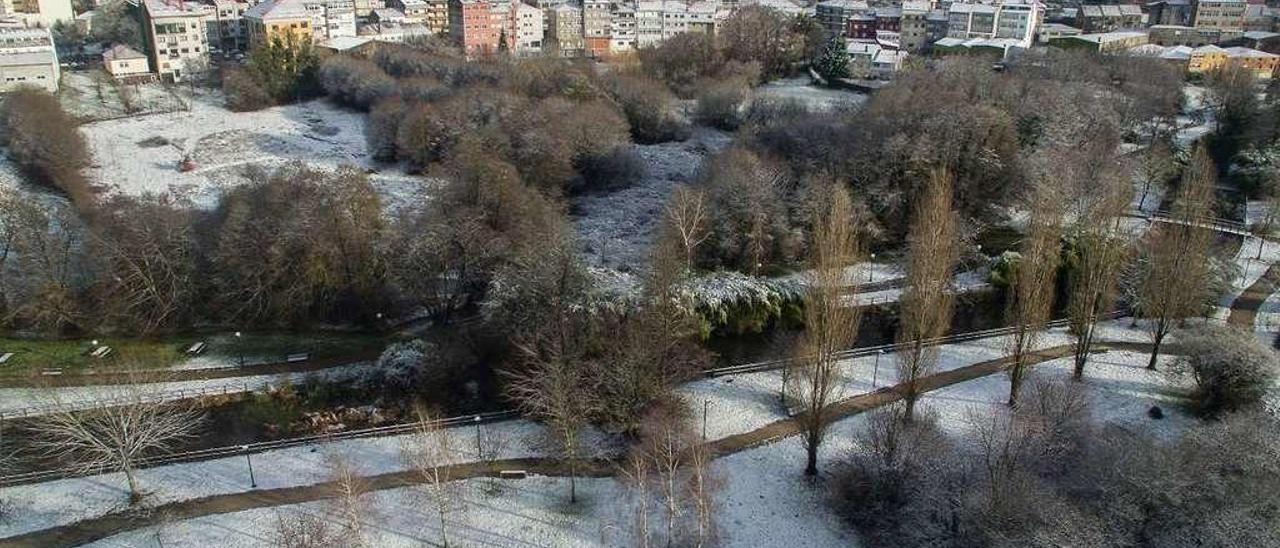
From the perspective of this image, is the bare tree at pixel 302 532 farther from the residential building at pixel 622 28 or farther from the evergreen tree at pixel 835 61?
the residential building at pixel 622 28

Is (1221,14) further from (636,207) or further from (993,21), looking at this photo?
(636,207)

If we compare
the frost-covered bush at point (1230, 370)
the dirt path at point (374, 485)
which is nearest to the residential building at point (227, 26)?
the dirt path at point (374, 485)

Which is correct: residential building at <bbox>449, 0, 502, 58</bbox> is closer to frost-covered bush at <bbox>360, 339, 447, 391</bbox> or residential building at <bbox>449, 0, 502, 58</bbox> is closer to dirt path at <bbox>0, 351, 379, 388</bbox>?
dirt path at <bbox>0, 351, 379, 388</bbox>

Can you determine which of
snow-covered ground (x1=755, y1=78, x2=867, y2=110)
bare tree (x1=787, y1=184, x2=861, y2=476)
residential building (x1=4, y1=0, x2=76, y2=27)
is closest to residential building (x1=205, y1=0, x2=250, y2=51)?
residential building (x1=4, y1=0, x2=76, y2=27)

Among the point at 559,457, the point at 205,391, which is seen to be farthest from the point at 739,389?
the point at 205,391

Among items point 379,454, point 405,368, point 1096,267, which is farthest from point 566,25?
point 379,454
